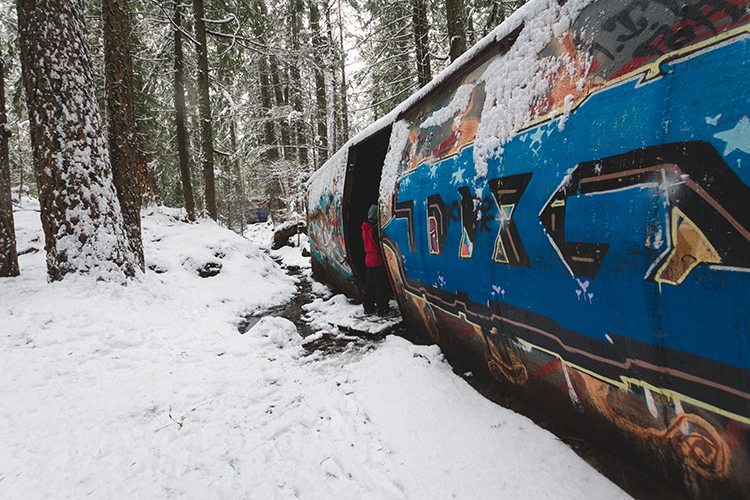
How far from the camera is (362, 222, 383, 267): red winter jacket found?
4.77m

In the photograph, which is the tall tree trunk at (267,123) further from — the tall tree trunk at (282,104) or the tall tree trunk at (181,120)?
the tall tree trunk at (181,120)

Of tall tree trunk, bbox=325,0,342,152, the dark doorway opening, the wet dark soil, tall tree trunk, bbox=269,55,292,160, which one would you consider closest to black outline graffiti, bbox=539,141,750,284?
the wet dark soil

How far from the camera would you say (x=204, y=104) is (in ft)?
35.6

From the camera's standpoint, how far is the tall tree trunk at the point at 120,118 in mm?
5832

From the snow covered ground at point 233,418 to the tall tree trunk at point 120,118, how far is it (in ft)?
6.00

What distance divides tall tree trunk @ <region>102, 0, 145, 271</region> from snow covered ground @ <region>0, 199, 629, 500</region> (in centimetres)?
183

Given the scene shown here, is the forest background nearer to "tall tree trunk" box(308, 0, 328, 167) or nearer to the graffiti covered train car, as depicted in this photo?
"tall tree trunk" box(308, 0, 328, 167)

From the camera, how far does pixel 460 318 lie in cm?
271

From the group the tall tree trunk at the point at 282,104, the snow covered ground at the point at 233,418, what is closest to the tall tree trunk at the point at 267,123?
the tall tree trunk at the point at 282,104

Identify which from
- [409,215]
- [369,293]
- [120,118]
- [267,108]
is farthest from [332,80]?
[409,215]

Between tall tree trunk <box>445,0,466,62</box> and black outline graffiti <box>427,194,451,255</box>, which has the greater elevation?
tall tree trunk <box>445,0,466,62</box>

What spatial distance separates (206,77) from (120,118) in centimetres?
605

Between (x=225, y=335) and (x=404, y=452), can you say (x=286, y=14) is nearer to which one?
(x=225, y=335)

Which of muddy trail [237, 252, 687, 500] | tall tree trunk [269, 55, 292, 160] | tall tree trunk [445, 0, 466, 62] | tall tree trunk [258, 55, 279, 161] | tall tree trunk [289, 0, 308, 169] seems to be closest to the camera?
muddy trail [237, 252, 687, 500]
